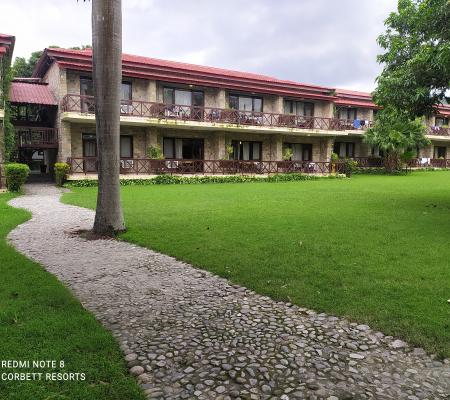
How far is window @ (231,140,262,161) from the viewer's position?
93.0 ft

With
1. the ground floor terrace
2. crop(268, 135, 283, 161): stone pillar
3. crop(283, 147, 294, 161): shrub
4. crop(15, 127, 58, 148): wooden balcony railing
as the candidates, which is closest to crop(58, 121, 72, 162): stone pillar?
the ground floor terrace

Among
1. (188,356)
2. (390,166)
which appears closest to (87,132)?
(188,356)

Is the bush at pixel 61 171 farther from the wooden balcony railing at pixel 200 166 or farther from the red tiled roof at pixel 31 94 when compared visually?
the red tiled roof at pixel 31 94

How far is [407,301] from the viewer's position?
485cm

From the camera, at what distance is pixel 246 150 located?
94.3 ft

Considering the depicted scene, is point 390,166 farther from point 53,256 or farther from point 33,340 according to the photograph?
point 33,340

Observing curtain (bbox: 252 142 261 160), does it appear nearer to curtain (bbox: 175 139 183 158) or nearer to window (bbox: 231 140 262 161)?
window (bbox: 231 140 262 161)

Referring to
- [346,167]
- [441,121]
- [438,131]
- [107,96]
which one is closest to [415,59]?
[107,96]

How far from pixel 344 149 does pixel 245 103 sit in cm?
1204

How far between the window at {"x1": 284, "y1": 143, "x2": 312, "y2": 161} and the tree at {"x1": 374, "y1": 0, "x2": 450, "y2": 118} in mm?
17623

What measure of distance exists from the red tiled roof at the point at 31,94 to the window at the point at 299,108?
1645 centimetres

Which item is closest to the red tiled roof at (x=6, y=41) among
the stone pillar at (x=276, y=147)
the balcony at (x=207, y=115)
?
the balcony at (x=207, y=115)

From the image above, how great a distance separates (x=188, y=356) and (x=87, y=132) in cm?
2148

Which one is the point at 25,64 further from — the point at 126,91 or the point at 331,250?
the point at 331,250
